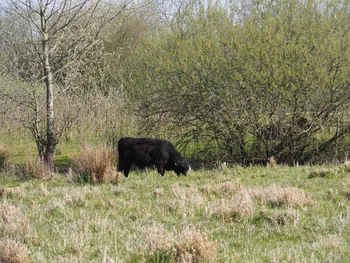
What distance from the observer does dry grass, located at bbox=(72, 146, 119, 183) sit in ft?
30.6

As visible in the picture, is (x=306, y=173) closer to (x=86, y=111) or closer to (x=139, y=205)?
(x=139, y=205)

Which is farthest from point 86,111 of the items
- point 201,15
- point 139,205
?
point 139,205

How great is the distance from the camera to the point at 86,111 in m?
17.0

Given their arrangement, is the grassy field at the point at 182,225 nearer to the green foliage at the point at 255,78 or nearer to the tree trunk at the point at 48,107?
the tree trunk at the point at 48,107

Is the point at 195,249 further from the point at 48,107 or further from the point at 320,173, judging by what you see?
the point at 48,107

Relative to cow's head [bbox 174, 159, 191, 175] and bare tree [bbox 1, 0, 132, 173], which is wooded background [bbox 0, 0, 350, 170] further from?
cow's head [bbox 174, 159, 191, 175]

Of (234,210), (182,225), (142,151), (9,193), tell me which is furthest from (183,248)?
(142,151)

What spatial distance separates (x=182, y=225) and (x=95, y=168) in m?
4.69

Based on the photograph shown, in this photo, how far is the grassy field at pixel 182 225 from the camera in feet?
12.4

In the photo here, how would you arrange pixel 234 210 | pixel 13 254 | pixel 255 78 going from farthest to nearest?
1. pixel 255 78
2. pixel 234 210
3. pixel 13 254

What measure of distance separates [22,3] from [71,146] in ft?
27.4

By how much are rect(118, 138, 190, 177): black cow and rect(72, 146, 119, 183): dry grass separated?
856mm

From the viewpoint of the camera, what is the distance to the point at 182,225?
16.6ft

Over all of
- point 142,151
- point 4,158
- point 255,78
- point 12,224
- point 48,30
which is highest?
point 48,30
